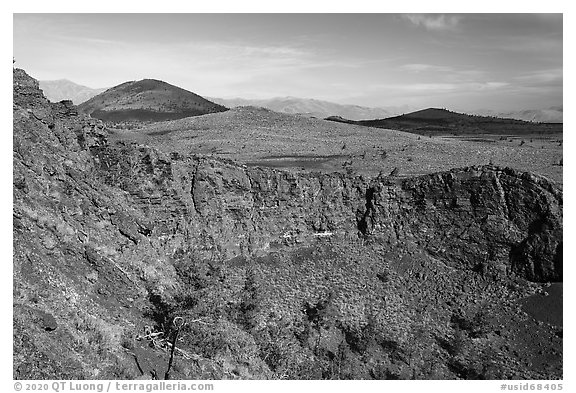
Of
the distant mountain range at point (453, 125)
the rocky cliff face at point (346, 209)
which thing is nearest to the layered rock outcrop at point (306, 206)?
the rocky cliff face at point (346, 209)

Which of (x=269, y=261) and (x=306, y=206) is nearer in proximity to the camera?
(x=269, y=261)

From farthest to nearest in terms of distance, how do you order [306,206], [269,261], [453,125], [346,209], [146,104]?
[146,104] → [453,125] → [346,209] → [306,206] → [269,261]

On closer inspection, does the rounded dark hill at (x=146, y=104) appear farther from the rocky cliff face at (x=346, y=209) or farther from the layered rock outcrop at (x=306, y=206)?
the rocky cliff face at (x=346, y=209)

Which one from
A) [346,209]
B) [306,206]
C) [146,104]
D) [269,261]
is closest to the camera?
[269,261]

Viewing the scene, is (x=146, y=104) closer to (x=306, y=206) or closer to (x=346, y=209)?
(x=306, y=206)

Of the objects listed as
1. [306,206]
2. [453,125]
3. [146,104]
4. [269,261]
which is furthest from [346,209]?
[146,104]

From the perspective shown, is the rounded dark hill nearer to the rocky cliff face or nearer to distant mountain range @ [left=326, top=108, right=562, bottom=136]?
distant mountain range @ [left=326, top=108, right=562, bottom=136]

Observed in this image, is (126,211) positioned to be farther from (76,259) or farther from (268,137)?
(268,137)

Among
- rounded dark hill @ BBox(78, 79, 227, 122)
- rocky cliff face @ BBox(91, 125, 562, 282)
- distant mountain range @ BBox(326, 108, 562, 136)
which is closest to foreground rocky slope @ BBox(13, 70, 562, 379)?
rocky cliff face @ BBox(91, 125, 562, 282)
